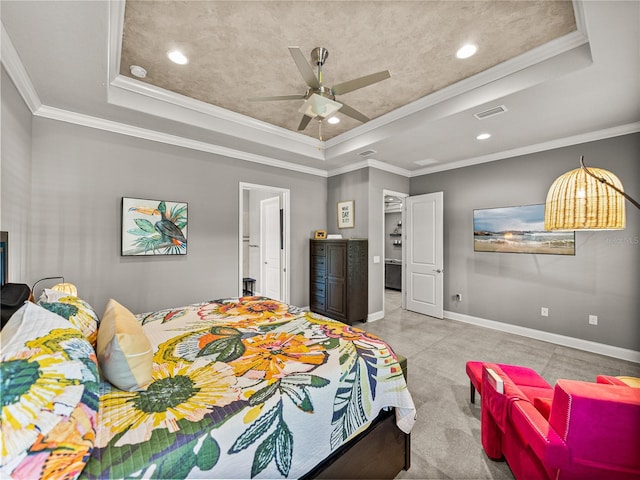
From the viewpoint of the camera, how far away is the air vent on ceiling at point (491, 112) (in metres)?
2.75

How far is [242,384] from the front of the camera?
1.25 metres

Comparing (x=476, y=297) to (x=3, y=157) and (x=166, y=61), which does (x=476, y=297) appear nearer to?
(x=166, y=61)

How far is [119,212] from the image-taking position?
319 cm

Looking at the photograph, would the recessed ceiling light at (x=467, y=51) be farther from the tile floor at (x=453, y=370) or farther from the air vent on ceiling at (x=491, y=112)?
the tile floor at (x=453, y=370)

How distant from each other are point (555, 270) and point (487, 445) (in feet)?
10.0

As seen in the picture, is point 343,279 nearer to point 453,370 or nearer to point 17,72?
point 453,370

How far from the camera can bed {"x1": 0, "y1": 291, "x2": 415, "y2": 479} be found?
0.79m

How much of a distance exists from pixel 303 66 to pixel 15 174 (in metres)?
2.60

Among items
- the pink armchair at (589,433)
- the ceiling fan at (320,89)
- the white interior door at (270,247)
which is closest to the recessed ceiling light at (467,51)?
the ceiling fan at (320,89)

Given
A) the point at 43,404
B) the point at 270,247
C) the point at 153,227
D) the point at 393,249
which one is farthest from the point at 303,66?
the point at 393,249

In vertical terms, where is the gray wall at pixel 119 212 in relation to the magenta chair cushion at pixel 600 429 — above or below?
above

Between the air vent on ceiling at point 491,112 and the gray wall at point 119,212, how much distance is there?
10.2 feet

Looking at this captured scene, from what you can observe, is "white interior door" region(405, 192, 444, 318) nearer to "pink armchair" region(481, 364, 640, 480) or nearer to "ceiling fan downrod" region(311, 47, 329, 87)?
"ceiling fan downrod" region(311, 47, 329, 87)

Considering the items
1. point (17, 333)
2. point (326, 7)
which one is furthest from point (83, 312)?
point (326, 7)
